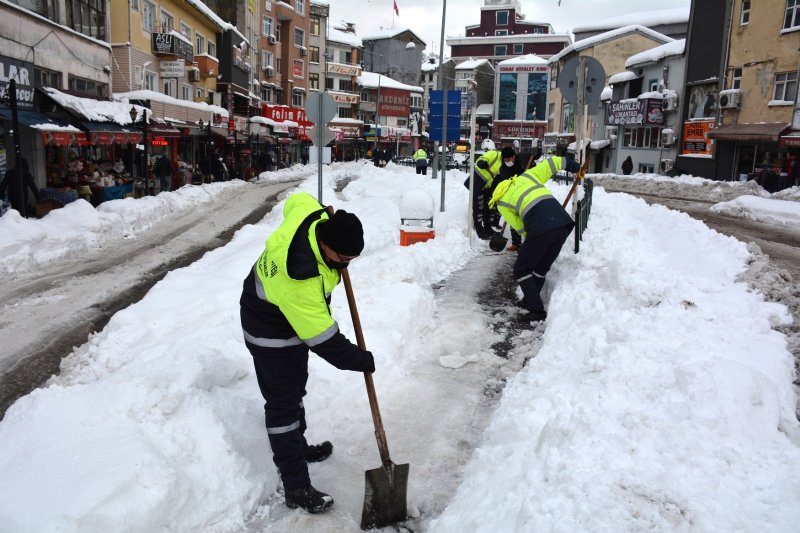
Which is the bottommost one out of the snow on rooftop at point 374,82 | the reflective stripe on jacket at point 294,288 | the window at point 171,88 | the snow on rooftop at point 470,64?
the reflective stripe on jacket at point 294,288

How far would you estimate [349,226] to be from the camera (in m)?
3.43

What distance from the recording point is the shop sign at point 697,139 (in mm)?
29531

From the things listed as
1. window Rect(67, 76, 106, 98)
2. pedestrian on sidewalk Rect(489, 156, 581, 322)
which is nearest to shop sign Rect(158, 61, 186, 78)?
window Rect(67, 76, 106, 98)

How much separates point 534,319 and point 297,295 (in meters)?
4.17

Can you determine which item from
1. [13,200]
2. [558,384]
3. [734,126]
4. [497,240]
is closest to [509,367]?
[558,384]

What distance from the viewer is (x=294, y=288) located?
138 inches

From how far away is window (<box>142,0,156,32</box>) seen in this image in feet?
83.1

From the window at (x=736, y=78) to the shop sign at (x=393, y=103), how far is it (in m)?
47.3

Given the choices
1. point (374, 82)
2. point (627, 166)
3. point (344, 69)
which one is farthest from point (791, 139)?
point (374, 82)

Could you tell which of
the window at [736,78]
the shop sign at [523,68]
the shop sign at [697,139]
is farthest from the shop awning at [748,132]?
the shop sign at [523,68]

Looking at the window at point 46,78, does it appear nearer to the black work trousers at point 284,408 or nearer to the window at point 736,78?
the black work trousers at point 284,408

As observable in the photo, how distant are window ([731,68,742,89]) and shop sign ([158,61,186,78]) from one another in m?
24.0

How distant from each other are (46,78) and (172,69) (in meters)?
9.08

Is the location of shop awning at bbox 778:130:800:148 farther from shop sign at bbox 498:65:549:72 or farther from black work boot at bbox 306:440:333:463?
shop sign at bbox 498:65:549:72
